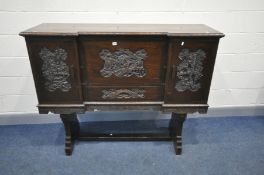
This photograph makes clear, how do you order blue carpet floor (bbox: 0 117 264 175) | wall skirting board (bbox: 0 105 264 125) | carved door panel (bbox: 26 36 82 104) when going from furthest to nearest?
1. wall skirting board (bbox: 0 105 264 125)
2. blue carpet floor (bbox: 0 117 264 175)
3. carved door panel (bbox: 26 36 82 104)

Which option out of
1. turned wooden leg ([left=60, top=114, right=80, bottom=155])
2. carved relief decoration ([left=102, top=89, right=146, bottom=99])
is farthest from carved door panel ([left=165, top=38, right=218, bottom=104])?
turned wooden leg ([left=60, top=114, right=80, bottom=155])

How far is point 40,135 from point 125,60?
Answer: 3.74 ft

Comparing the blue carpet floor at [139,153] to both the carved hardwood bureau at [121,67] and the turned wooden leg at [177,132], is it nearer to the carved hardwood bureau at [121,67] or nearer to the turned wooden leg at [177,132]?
the turned wooden leg at [177,132]

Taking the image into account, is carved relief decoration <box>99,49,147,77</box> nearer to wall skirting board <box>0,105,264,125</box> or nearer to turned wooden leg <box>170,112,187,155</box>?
turned wooden leg <box>170,112,187,155</box>

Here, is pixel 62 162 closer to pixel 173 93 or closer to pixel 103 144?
pixel 103 144

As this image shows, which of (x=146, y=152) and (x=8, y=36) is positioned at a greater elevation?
(x=8, y=36)

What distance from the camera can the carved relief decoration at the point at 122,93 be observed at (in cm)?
148

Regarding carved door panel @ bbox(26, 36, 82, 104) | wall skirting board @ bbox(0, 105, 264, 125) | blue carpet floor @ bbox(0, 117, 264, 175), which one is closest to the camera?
carved door panel @ bbox(26, 36, 82, 104)

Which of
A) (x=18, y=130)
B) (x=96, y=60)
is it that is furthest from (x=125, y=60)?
(x=18, y=130)

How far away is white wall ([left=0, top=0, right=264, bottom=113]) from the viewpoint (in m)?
1.73

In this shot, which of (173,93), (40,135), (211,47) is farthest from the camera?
(40,135)

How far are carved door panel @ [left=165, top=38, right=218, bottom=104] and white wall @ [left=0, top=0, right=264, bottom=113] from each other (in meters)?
0.57

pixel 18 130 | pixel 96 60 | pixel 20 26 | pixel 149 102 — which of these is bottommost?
pixel 18 130

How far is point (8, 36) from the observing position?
178 centimetres
